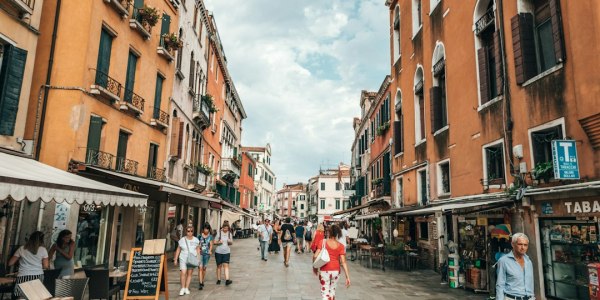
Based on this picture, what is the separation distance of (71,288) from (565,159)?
8.95 meters

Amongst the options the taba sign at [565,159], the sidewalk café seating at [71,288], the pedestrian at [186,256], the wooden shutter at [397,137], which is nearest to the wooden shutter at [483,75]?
the taba sign at [565,159]

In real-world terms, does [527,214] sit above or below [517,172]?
below

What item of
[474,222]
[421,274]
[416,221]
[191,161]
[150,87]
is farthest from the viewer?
[191,161]

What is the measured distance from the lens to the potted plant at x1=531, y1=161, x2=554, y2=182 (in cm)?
816

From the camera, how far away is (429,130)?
15.4m

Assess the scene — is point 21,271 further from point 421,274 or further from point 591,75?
point 421,274

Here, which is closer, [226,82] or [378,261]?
[378,261]

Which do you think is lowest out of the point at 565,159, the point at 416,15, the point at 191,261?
the point at 191,261

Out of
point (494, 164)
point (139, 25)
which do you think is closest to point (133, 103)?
point (139, 25)

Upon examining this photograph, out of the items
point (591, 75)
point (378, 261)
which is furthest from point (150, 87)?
point (591, 75)

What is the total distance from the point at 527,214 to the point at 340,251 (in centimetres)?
529

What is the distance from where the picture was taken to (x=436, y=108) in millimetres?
14695

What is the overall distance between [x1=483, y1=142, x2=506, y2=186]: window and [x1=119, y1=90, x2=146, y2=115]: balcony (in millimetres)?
11368

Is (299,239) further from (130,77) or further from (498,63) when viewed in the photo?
(498,63)
